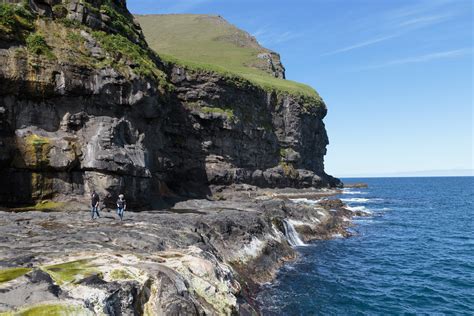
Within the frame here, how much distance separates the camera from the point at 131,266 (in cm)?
1681

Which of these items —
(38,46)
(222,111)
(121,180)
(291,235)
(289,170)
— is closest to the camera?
(38,46)

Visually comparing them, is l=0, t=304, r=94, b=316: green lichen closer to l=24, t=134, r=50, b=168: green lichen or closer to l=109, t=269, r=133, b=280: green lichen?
l=109, t=269, r=133, b=280: green lichen

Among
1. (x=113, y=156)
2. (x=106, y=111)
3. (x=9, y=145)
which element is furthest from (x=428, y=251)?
(x=9, y=145)

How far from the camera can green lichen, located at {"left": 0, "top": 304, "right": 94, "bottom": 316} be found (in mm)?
11516

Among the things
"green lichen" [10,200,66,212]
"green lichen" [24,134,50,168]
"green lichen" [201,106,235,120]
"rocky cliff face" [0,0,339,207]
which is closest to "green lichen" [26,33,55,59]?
"rocky cliff face" [0,0,339,207]

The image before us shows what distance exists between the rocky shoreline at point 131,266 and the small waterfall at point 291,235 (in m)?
7.97

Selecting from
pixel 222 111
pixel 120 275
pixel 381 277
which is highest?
pixel 222 111

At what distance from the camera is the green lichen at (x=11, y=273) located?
44.1 ft

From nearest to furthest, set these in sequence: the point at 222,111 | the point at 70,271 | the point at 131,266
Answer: the point at 70,271
the point at 131,266
the point at 222,111

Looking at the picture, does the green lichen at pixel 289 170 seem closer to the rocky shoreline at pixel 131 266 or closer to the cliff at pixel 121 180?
the cliff at pixel 121 180

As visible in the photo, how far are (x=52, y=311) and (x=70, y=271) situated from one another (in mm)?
3398

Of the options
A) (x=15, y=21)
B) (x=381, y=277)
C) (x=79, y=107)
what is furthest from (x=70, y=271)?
(x=15, y=21)

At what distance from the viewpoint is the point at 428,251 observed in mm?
42500

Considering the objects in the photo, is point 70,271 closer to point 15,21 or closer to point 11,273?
point 11,273
